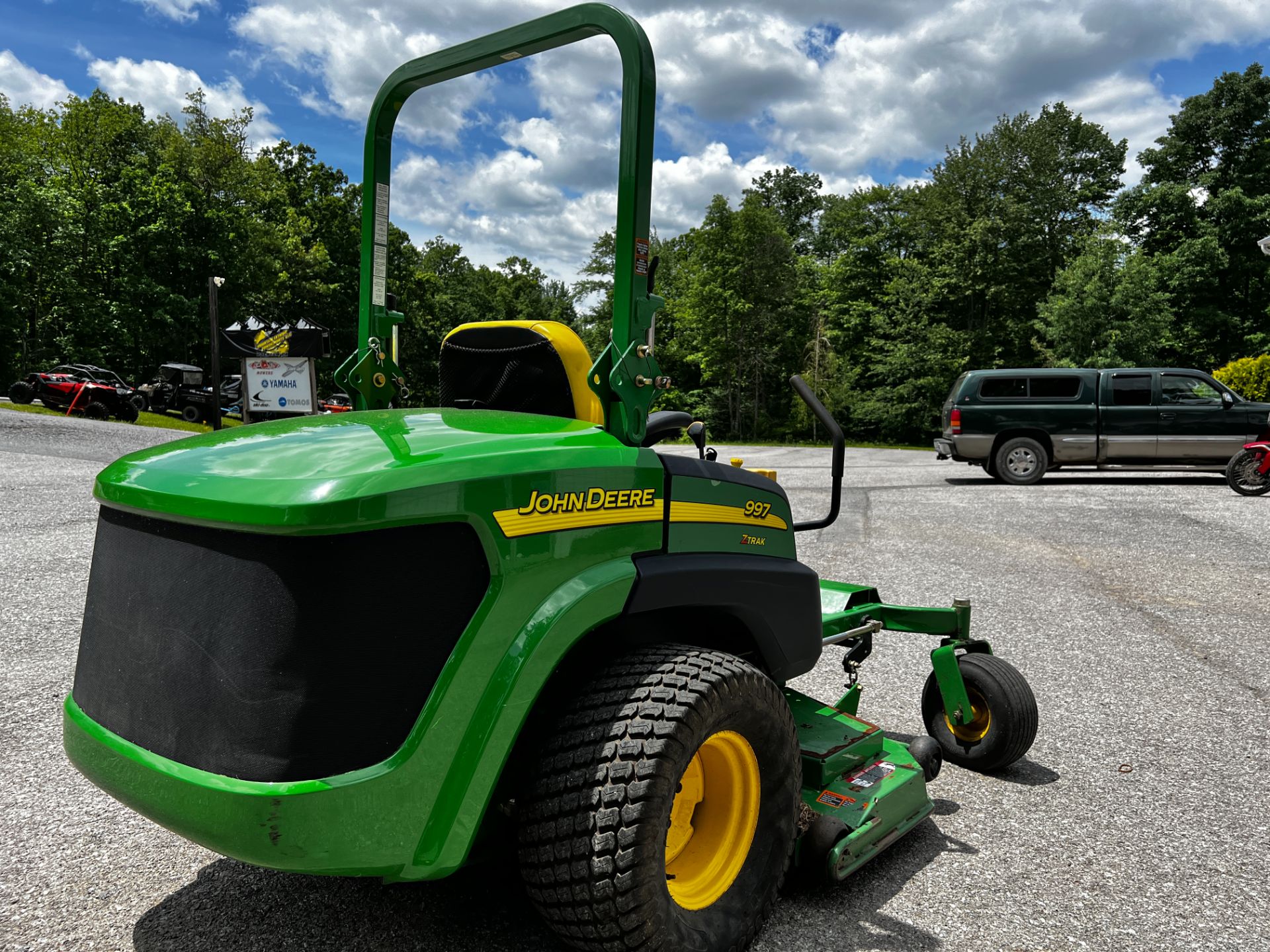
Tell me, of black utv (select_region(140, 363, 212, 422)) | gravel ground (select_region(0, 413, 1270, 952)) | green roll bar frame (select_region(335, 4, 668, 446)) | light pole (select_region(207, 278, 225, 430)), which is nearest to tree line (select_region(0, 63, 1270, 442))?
black utv (select_region(140, 363, 212, 422))

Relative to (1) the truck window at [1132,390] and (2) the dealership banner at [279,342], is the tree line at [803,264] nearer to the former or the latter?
(2) the dealership banner at [279,342]

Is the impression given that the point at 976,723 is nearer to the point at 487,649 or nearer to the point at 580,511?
the point at 580,511

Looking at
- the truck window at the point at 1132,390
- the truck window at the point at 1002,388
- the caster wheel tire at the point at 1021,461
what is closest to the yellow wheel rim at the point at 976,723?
the caster wheel tire at the point at 1021,461

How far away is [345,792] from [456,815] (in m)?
0.23

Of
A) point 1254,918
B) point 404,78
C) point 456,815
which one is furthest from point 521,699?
point 1254,918

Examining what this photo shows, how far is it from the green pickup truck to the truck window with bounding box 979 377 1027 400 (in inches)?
0.6

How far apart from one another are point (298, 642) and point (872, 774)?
1951 mm

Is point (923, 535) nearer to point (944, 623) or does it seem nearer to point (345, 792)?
point (944, 623)

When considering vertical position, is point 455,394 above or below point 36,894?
above

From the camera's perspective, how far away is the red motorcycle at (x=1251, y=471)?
11945mm

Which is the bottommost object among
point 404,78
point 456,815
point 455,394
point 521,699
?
point 456,815

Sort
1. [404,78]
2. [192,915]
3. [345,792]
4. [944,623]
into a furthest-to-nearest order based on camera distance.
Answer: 1. [944,623]
2. [404,78]
3. [192,915]
4. [345,792]

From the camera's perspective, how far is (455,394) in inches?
110

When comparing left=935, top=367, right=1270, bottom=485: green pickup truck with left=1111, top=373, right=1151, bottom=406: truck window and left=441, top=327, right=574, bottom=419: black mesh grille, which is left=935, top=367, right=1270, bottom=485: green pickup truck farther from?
left=441, top=327, right=574, bottom=419: black mesh grille
